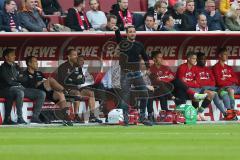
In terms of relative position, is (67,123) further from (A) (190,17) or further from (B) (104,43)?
(A) (190,17)

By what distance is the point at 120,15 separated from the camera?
23.9 metres

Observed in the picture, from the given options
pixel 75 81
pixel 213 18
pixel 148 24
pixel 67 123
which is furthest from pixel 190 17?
pixel 67 123

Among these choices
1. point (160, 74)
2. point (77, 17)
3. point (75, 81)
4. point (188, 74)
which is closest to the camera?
point (75, 81)

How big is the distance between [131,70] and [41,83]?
224cm

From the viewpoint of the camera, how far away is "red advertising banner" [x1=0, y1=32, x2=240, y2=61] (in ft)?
76.9

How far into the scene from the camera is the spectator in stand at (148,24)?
23.7m

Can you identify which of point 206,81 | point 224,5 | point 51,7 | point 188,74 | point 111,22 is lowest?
point 206,81

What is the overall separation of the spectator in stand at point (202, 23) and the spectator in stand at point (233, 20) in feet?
2.25

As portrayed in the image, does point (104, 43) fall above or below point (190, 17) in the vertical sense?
below

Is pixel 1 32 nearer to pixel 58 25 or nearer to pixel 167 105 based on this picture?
pixel 58 25

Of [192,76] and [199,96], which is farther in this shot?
[192,76]

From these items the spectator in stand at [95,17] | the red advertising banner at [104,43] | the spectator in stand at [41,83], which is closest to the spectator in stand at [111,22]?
the red advertising banner at [104,43]

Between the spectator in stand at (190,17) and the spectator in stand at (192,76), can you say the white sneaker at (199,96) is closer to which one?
the spectator in stand at (192,76)

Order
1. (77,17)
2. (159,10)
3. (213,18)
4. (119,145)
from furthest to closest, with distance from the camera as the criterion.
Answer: (213,18), (159,10), (77,17), (119,145)
